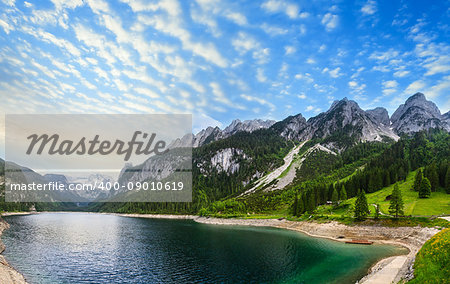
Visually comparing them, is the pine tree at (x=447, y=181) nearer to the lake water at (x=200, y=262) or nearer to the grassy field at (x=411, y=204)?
the grassy field at (x=411, y=204)

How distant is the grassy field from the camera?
233ft

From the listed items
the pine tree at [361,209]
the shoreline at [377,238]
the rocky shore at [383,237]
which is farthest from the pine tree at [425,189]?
the rocky shore at [383,237]

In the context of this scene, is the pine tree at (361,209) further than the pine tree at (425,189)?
No

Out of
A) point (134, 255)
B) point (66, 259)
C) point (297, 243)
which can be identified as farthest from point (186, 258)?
point (297, 243)

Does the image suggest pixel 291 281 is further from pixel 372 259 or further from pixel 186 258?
pixel 186 258

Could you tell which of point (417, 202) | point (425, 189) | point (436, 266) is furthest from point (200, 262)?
point (425, 189)

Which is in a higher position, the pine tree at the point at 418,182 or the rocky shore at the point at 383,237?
the pine tree at the point at 418,182

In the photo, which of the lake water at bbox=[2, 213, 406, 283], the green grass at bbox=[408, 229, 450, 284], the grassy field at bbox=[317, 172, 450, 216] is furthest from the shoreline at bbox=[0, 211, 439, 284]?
the grassy field at bbox=[317, 172, 450, 216]

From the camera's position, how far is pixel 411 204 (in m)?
81.2

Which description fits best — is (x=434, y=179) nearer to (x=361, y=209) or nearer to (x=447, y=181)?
(x=447, y=181)

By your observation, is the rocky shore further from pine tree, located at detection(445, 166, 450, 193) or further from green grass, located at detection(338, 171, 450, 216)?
pine tree, located at detection(445, 166, 450, 193)

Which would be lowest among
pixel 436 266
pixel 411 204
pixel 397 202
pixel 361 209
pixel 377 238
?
pixel 377 238

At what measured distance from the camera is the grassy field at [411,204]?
7088 centimetres

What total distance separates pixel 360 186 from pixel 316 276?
10256cm
